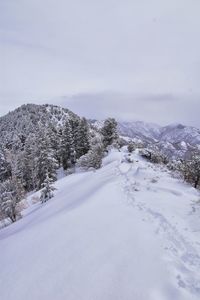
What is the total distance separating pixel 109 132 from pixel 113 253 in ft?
121

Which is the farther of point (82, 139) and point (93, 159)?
point (82, 139)

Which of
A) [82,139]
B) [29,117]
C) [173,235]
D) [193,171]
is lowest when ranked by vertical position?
[29,117]

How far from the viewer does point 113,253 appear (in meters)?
9.27

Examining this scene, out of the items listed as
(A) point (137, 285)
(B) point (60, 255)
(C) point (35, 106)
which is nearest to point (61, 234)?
(B) point (60, 255)

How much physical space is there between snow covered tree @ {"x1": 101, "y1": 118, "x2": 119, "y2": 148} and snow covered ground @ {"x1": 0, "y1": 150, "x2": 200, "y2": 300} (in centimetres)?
2989

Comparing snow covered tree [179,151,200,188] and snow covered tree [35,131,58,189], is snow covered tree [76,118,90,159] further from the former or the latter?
snow covered tree [179,151,200,188]

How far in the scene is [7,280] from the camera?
9438mm

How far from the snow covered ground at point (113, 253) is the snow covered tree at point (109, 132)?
2989 centimetres

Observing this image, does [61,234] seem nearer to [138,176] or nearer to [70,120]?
[138,176]

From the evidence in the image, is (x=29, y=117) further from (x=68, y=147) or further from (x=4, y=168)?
(x=68, y=147)

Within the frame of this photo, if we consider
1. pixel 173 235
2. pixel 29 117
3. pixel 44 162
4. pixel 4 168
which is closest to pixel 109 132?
pixel 44 162

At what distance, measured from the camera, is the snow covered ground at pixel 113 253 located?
301 inches

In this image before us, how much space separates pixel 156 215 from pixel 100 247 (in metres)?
3.31

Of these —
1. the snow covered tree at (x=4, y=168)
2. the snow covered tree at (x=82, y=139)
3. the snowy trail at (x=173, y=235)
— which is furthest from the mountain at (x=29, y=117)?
the snowy trail at (x=173, y=235)
